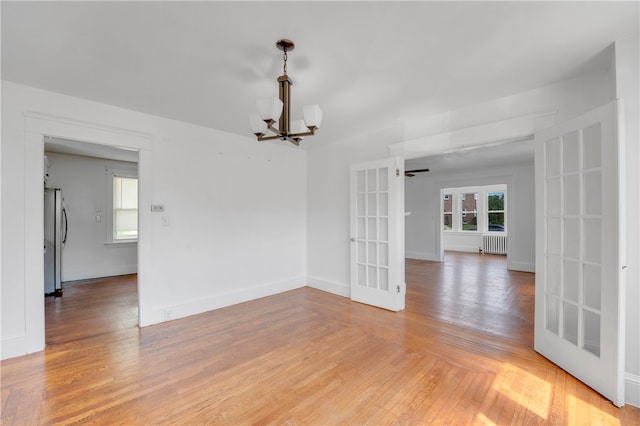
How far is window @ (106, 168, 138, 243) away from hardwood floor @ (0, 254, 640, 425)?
2.91 meters

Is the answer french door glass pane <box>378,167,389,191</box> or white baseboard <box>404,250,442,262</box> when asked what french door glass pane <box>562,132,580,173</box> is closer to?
french door glass pane <box>378,167,389,191</box>

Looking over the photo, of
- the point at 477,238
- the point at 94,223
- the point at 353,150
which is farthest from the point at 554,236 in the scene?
the point at 477,238

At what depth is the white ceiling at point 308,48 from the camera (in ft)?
5.62

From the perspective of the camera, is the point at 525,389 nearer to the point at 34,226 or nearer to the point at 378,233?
the point at 378,233

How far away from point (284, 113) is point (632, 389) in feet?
10.3

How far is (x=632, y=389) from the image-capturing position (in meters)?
1.94

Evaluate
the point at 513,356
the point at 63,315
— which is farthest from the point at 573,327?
the point at 63,315

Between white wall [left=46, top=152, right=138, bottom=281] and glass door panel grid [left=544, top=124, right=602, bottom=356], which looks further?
white wall [left=46, top=152, right=138, bottom=281]

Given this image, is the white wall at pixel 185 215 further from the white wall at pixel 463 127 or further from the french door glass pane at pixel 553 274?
the french door glass pane at pixel 553 274

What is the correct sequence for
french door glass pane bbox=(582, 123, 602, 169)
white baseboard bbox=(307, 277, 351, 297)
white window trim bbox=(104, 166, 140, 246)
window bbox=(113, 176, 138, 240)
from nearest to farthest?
french door glass pane bbox=(582, 123, 602, 169) < white baseboard bbox=(307, 277, 351, 297) < white window trim bbox=(104, 166, 140, 246) < window bbox=(113, 176, 138, 240)

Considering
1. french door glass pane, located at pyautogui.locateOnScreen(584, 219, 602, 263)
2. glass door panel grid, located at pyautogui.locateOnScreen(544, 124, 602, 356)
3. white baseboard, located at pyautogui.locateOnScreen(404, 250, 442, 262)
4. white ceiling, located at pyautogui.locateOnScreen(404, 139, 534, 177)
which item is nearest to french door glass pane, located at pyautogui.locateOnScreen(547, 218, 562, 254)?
glass door panel grid, located at pyautogui.locateOnScreen(544, 124, 602, 356)

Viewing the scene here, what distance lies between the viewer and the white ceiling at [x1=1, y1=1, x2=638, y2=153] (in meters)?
1.71

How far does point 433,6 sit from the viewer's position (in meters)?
1.67

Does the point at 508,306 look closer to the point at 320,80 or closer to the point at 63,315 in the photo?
the point at 320,80
